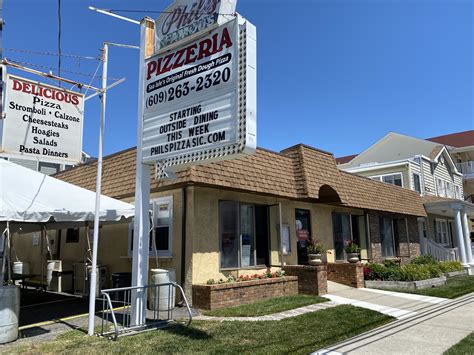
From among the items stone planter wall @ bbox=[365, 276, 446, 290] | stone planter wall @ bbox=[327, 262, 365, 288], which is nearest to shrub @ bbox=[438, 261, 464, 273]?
stone planter wall @ bbox=[365, 276, 446, 290]

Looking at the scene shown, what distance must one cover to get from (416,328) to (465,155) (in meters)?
36.4

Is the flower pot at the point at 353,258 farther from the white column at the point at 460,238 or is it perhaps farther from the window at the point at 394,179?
the window at the point at 394,179

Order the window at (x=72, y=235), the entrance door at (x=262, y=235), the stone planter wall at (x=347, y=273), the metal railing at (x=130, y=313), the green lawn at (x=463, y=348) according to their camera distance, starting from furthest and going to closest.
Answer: the window at (x=72, y=235) → the stone planter wall at (x=347, y=273) → the entrance door at (x=262, y=235) → the metal railing at (x=130, y=313) → the green lawn at (x=463, y=348)

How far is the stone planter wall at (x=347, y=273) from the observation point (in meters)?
13.5

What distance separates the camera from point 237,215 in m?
11.6

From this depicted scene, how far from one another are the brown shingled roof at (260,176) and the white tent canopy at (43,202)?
6.49 ft

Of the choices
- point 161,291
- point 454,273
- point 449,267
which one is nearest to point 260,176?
point 161,291

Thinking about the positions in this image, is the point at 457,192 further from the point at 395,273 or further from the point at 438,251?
the point at 395,273

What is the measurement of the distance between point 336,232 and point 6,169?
11.6 meters

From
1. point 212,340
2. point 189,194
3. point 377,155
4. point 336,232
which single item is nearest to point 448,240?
point 377,155

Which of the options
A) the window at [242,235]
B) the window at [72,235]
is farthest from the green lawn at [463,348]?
the window at [72,235]

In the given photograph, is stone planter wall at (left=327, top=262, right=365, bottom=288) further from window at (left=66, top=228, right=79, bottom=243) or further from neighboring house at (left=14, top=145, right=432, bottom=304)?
window at (left=66, top=228, right=79, bottom=243)

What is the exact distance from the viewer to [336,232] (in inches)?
632

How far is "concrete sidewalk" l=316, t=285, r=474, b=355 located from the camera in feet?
21.4
